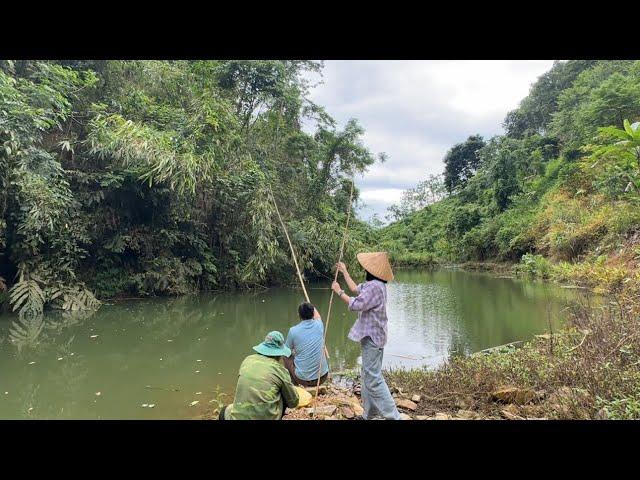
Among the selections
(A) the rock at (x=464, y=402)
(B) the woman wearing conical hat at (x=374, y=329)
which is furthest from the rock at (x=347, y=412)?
(A) the rock at (x=464, y=402)

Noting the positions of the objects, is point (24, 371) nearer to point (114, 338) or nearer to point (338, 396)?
point (114, 338)

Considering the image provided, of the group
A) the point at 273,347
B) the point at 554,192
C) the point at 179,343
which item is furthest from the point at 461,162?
the point at 273,347

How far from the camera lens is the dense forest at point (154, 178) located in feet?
27.6

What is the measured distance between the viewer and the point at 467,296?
12.3 m

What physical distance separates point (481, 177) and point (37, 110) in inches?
956

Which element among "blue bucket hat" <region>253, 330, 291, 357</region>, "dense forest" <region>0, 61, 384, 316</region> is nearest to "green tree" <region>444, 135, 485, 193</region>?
"dense forest" <region>0, 61, 384, 316</region>

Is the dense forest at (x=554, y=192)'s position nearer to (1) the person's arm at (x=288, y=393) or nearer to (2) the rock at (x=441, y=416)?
(2) the rock at (x=441, y=416)

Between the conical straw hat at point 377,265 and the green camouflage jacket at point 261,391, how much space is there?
959mm

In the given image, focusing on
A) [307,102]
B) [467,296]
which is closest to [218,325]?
[467,296]

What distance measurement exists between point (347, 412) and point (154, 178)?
8.56 m

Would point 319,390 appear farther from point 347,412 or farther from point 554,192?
point 554,192

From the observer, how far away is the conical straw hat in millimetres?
3029

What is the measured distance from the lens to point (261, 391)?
2445 mm
